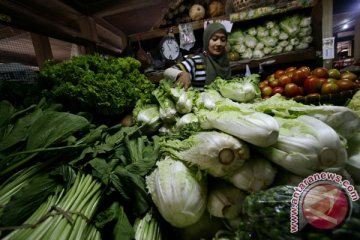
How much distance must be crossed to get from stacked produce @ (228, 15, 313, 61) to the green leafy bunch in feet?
8.69

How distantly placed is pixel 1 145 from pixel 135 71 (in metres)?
1.26

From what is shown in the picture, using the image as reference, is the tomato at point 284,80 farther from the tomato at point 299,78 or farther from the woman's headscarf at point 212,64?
the woman's headscarf at point 212,64

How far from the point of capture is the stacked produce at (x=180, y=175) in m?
0.78

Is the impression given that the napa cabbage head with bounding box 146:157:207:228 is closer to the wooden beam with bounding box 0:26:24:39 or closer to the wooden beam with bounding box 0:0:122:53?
the wooden beam with bounding box 0:0:122:53

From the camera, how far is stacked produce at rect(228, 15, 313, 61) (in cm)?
356

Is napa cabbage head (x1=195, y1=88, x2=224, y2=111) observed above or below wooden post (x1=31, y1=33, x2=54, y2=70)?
below

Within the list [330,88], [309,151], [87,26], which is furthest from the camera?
[87,26]

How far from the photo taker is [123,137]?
1.35m

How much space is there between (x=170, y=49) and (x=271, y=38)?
1.81 meters

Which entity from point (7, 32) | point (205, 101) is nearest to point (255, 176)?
point (205, 101)

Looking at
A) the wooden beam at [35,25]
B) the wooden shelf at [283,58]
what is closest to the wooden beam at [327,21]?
the wooden shelf at [283,58]

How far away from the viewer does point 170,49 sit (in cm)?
372

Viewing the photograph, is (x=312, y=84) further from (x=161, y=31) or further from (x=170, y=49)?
(x=161, y=31)

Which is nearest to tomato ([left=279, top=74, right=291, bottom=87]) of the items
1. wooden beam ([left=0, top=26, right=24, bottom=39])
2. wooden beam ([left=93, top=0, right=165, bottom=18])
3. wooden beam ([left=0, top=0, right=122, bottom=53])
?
wooden beam ([left=0, top=0, right=122, bottom=53])
